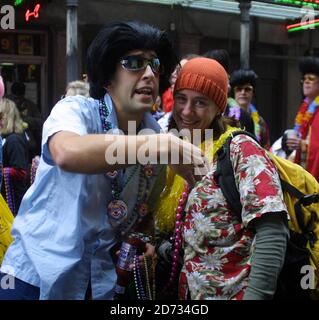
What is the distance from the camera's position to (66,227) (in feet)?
6.50

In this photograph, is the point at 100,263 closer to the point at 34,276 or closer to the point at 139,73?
the point at 34,276

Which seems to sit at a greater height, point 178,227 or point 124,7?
point 124,7

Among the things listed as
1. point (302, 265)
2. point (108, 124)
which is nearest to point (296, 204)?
point (302, 265)

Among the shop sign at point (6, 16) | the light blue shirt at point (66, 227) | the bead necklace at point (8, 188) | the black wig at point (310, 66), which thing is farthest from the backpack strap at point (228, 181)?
the shop sign at point (6, 16)

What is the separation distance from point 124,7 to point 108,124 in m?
9.05

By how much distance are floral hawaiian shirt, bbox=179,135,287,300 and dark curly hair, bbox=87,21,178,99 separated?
456 mm

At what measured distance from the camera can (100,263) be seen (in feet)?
7.03

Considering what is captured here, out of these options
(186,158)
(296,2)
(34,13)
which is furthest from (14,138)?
(296,2)

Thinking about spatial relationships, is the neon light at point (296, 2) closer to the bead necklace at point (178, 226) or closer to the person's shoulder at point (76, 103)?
the bead necklace at point (178, 226)

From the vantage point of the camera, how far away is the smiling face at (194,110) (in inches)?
92.3

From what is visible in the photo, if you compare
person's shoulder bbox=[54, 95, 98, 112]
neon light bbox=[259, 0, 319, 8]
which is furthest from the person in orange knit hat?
neon light bbox=[259, 0, 319, 8]

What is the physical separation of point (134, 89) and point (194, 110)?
0.33 metres

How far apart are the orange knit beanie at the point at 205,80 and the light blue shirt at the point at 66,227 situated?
14.0 inches

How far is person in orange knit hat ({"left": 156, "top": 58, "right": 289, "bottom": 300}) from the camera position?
2002 millimetres
